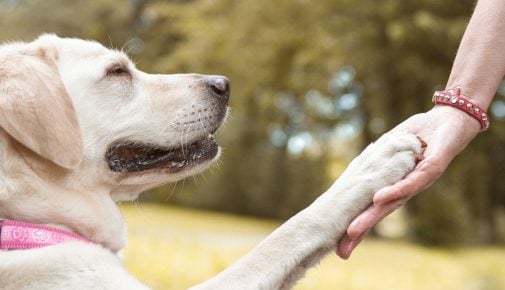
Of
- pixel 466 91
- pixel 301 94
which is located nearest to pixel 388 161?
pixel 466 91

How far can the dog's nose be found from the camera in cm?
377

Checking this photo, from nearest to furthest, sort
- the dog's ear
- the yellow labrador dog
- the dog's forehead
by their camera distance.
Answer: the yellow labrador dog, the dog's ear, the dog's forehead

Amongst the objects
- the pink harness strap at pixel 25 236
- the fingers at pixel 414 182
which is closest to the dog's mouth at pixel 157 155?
the pink harness strap at pixel 25 236

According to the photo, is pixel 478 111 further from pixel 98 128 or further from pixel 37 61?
pixel 37 61

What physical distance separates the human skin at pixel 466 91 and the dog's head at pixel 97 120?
3.51 feet

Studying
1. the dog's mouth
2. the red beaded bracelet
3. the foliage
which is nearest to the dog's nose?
the dog's mouth

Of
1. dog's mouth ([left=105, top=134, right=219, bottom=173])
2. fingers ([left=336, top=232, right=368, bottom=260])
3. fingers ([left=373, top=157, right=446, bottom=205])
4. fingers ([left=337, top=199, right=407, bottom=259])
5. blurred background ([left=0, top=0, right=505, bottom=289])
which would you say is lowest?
fingers ([left=336, top=232, right=368, bottom=260])

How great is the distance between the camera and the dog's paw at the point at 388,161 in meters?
3.01

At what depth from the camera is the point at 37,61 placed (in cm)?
330

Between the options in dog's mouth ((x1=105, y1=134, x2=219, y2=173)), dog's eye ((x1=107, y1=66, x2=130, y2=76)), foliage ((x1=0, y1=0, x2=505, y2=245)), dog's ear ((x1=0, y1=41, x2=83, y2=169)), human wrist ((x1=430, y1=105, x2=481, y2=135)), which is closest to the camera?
dog's ear ((x1=0, y1=41, x2=83, y2=169))

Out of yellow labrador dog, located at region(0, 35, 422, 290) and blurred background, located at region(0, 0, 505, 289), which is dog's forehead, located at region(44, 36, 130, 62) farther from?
blurred background, located at region(0, 0, 505, 289)

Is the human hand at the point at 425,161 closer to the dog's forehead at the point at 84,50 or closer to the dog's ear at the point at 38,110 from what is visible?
the dog's ear at the point at 38,110

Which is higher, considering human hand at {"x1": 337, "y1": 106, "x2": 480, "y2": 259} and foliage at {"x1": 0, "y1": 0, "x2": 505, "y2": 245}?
foliage at {"x1": 0, "y1": 0, "x2": 505, "y2": 245}

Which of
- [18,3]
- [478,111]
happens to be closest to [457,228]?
[478,111]
